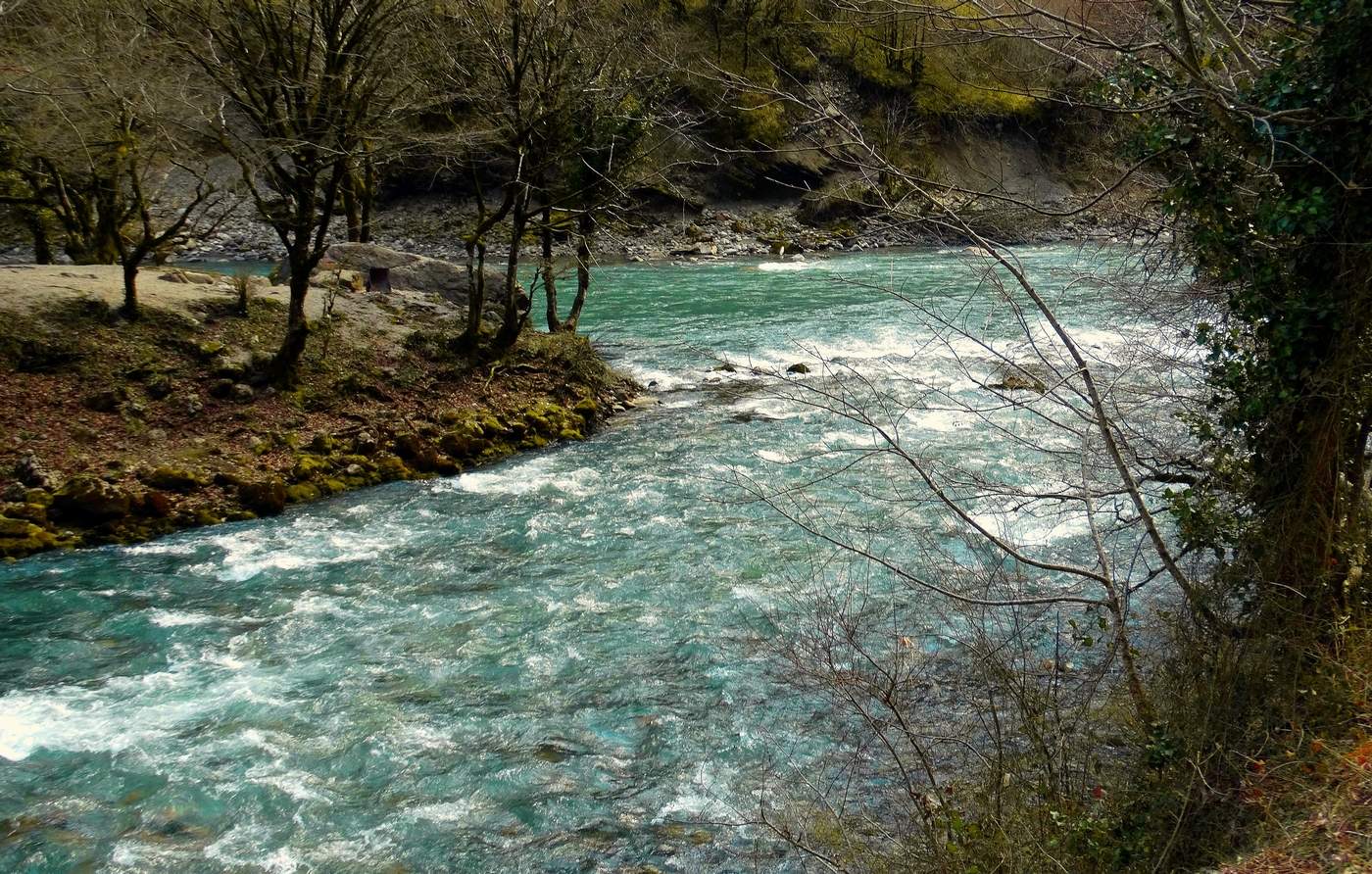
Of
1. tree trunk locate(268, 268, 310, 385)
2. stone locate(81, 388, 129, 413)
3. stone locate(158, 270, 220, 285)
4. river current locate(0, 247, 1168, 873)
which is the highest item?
stone locate(158, 270, 220, 285)

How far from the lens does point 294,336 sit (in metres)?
12.8

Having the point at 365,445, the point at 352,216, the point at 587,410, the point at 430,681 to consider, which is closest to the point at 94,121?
the point at 365,445

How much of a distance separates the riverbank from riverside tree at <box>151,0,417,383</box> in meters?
0.95

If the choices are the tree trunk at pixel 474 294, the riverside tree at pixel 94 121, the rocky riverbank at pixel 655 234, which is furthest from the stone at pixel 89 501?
the rocky riverbank at pixel 655 234

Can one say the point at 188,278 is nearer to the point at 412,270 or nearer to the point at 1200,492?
the point at 412,270

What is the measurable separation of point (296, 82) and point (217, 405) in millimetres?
4230

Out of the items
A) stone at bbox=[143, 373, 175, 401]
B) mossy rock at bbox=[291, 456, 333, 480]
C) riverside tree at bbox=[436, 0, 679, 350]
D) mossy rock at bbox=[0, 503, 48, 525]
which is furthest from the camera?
riverside tree at bbox=[436, 0, 679, 350]

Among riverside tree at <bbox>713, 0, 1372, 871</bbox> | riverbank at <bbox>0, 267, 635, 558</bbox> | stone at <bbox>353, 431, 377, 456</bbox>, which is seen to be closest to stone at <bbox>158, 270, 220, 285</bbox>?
riverbank at <bbox>0, 267, 635, 558</bbox>

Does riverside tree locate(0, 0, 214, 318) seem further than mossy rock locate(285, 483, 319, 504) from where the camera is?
Yes

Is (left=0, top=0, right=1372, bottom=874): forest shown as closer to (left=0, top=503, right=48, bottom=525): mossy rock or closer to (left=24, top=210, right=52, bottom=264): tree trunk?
(left=0, top=503, right=48, bottom=525): mossy rock

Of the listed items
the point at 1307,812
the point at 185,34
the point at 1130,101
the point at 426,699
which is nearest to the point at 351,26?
the point at 185,34

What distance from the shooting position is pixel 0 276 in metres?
12.8

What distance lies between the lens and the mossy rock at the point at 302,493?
11.0 m

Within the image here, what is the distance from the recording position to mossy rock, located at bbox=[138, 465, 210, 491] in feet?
34.1
